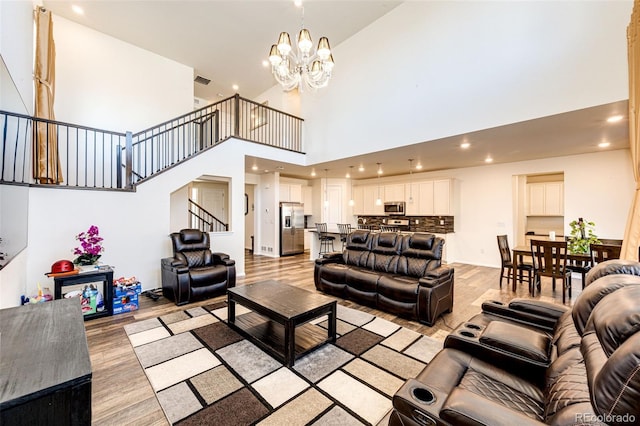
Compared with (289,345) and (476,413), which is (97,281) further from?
(476,413)

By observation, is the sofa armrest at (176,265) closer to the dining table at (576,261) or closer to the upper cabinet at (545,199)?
the dining table at (576,261)

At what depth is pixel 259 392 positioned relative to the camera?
2053 mm

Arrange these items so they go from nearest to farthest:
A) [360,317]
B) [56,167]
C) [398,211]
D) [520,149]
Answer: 1. [360,317]
2. [56,167]
3. [520,149]
4. [398,211]

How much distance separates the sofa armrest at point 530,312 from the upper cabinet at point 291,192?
7156mm

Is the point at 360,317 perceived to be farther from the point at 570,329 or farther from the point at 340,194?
the point at 340,194

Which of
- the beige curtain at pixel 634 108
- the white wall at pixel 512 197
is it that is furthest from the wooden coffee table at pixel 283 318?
the white wall at pixel 512 197

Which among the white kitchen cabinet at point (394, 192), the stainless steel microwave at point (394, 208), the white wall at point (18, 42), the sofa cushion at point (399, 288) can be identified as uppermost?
the white wall at point (18, 42)

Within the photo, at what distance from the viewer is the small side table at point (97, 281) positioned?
128 inches

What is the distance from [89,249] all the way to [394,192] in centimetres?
783

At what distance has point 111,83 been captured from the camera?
18.9 ft

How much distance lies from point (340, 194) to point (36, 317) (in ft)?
28.4

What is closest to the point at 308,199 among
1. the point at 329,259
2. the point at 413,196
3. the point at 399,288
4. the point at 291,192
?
the point at 291,192

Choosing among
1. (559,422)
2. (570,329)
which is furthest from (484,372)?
(559,422)

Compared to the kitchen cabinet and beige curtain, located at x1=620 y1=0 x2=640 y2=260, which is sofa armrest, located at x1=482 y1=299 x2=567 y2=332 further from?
the kitchen cabinet
